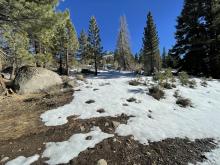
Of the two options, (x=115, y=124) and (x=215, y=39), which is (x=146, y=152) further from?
(x=215, y=39)

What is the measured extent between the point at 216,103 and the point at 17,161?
32.1ft

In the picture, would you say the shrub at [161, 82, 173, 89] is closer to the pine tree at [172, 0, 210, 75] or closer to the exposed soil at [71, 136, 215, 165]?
the exposed soil at [71, 136, 215, 165]

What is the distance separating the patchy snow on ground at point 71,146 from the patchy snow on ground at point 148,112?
0.10 feet

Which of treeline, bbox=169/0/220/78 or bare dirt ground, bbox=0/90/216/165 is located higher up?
treeline, bbox=169/0/220/78

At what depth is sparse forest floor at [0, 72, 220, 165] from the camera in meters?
6.82

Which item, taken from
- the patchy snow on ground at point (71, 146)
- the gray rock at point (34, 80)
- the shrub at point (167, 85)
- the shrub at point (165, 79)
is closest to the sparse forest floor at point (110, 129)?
the patchy snow on ground at point (71, 146)

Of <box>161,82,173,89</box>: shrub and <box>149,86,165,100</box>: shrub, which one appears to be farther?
<box>161,82,173,89</box>: shrub

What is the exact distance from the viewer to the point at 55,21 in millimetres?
11820

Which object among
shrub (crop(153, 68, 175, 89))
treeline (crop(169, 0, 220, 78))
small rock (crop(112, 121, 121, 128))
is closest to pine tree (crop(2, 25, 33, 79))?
small rock (crop(112, 121, 121, 128))

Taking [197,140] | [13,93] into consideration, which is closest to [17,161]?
[197,140]

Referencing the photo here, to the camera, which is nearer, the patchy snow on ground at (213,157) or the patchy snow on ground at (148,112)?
the patchy snow on ground at (213,157)

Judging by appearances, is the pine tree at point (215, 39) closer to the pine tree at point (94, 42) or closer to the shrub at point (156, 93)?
the shrub at point (156, 93)

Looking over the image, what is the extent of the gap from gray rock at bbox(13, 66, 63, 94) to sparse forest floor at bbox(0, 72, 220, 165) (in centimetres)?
212

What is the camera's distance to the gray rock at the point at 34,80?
15492 millimetres
